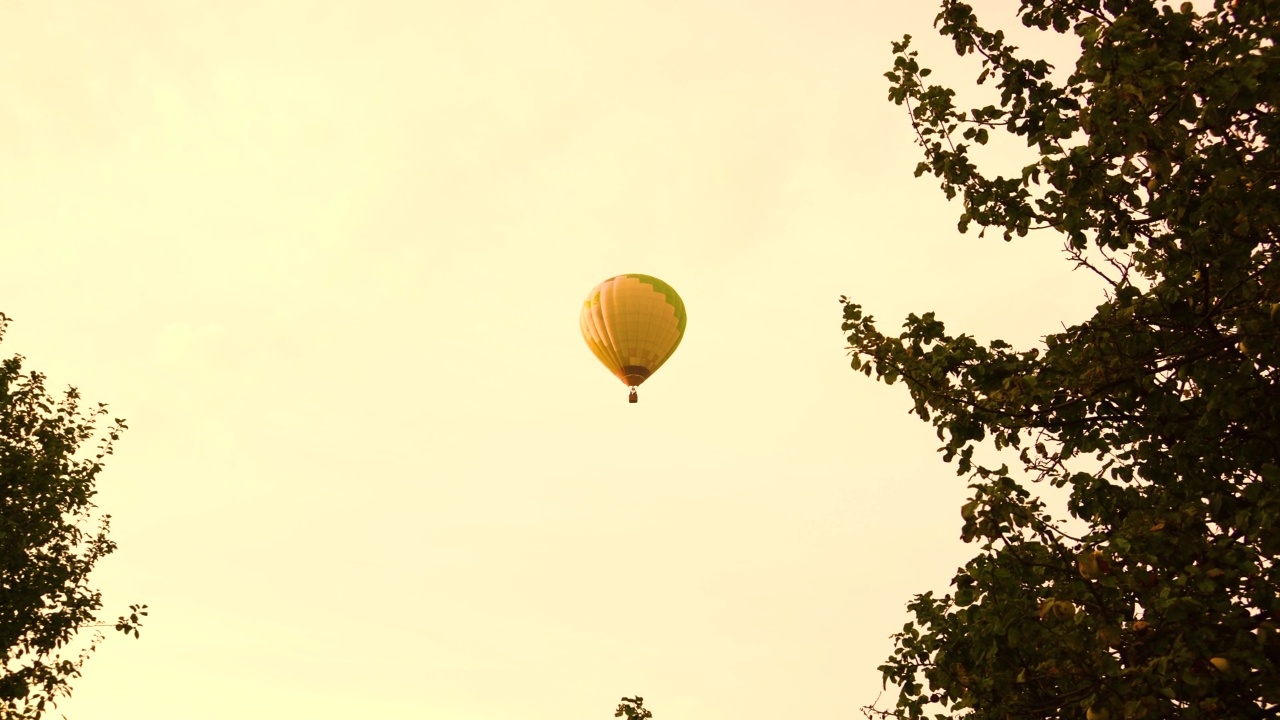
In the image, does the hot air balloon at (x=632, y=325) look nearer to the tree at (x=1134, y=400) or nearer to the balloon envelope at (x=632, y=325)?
the balloon envelope at (x=632, y=325)

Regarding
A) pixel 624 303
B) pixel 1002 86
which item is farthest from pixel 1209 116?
pixel 624 303

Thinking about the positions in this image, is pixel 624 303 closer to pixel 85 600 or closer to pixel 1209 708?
pixel 85 600

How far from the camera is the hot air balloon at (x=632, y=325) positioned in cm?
4838

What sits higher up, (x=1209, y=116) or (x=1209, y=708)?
(x=1209, y=116)

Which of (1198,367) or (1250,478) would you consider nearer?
(1198,367)

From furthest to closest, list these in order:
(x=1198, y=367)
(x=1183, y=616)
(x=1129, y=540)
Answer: (x=1198, y=367)
(x=1129, y=540)
(x=1183, y=616)

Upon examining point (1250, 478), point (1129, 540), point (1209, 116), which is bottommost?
point (1129, 540)

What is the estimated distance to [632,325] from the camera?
48344mm

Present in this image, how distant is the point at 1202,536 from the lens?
25.1 feet

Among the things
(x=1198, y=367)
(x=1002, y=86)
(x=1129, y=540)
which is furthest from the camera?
(x=1002, y=86)

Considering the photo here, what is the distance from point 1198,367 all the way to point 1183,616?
2.46 m

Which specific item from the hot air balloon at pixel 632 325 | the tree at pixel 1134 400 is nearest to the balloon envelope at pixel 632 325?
the hot air balloon at pixel 632 325

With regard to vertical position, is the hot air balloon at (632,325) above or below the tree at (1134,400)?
above

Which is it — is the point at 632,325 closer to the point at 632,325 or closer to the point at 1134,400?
the point at 632,325
